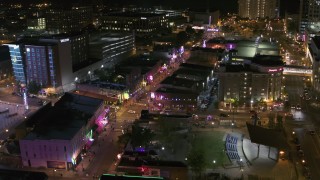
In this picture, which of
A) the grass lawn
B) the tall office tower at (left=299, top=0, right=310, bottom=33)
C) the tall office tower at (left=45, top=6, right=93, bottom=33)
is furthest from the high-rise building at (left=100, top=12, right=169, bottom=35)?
the grass lawn

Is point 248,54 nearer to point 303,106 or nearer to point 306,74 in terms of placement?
point 306,74

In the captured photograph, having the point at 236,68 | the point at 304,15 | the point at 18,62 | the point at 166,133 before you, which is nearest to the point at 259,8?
the point at 304,15

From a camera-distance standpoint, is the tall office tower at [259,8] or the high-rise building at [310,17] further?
the tall office tower at [259,8]

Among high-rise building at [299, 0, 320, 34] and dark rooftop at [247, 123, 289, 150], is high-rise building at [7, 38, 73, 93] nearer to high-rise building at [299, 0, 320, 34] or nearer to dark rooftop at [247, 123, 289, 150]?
dark rooftop at [247, 123, 289, 150]

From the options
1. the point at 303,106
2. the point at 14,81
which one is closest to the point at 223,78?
the point at 303,106

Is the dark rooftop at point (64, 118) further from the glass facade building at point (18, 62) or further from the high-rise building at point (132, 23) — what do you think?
the high-rise building at point (132, 23)

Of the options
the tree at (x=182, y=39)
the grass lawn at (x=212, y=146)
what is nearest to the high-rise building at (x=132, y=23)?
the tree at (x=182, y=39)
